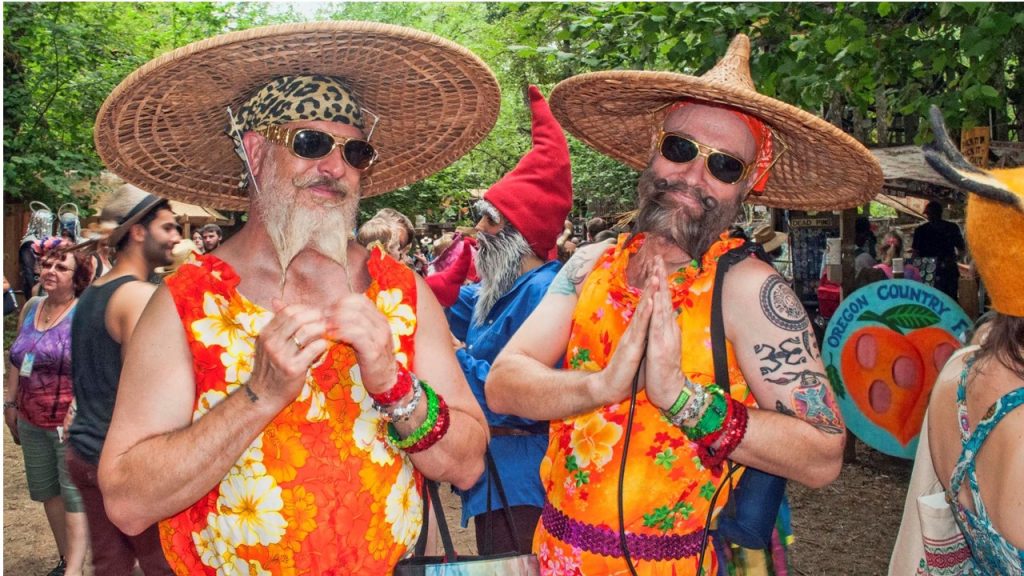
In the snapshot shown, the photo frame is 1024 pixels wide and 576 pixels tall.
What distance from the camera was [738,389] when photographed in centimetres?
225

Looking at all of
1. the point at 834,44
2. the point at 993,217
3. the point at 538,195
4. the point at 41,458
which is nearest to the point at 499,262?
the point at 538,195

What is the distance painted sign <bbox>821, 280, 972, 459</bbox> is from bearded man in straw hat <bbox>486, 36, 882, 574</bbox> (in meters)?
3.35

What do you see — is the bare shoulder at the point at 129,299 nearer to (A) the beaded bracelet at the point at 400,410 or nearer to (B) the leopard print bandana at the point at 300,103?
(B) the leopard print bandana at the point at 300,103

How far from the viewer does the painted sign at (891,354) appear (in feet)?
18.3

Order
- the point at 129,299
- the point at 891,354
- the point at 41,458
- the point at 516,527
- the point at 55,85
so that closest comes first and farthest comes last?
1. the point at 516,527
2. the point at 129,299
3. the point at 41,458
4. the point at 891,354
5. the point at 55,85

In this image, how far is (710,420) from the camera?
200 cm

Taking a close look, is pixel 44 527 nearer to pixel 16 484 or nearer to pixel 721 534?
pixel 16 484

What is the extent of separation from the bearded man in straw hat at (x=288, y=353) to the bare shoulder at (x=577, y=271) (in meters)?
0.53

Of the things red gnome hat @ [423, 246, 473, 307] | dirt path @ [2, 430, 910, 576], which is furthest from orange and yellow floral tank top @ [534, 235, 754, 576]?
dirt path @ [2, 430, 910, 576]

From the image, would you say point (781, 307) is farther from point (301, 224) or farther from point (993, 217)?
point (301, 224)

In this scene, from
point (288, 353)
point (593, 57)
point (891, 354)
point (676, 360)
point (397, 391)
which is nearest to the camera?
point (288, 353)

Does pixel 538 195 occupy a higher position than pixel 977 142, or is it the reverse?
pixel 977 142

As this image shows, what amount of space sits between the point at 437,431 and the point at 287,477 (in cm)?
36

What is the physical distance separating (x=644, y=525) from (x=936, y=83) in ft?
20.6
